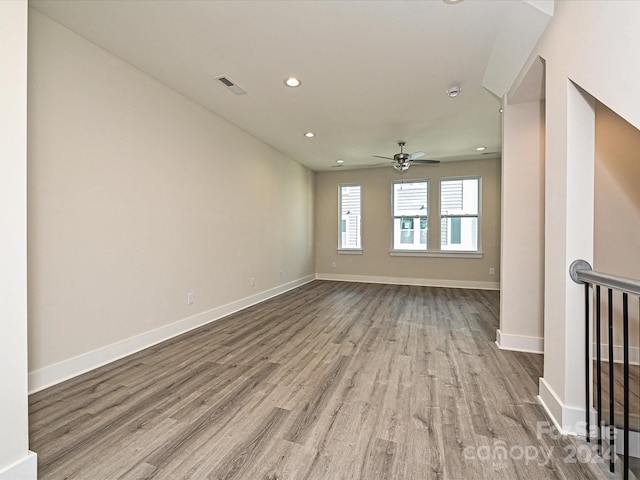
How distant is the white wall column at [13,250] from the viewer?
120 centimetres

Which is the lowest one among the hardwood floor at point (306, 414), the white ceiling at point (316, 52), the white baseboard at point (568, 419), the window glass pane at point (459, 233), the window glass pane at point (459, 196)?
the hardwood floor at point (306, 414)

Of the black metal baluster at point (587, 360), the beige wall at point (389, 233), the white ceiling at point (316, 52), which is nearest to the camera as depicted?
the black metal baluster at point (587, 360)

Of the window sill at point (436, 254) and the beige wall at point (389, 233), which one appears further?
the window sill at point (436, 254)

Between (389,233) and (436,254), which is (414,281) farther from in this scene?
(389,233)

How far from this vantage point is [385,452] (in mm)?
1477

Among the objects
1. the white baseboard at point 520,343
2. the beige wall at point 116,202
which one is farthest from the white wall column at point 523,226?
the beige wall at point 116,202

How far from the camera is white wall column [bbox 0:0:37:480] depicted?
3.92 ft

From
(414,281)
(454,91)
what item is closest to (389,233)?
(414,281)

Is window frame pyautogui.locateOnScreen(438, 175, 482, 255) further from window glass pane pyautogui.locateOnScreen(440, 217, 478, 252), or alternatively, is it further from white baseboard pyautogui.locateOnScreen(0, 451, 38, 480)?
white baseboard pyautogui.locateOnScreen(0, 451, 38, 480)

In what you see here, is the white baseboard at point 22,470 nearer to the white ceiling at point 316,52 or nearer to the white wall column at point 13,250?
the white wall column at point 13,250

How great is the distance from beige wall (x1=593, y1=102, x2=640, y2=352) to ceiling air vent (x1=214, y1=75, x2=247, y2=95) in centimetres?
323

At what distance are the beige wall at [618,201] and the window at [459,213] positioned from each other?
3754 millimetres

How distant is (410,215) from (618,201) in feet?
13.7

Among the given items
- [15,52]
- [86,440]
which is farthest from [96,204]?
[86,440]
